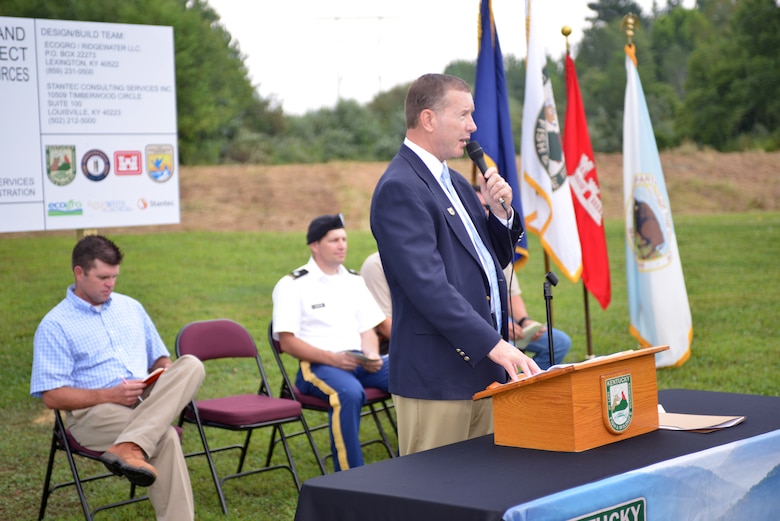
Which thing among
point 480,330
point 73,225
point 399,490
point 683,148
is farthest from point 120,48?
point 683,148

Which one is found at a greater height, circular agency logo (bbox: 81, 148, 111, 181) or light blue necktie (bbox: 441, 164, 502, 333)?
circular agency logo (bbox: 81, 148, 111, 181)

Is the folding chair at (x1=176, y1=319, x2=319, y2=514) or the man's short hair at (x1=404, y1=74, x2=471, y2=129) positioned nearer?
the man's short hair at (x1=404, y1=74, x2=471, y2=129)

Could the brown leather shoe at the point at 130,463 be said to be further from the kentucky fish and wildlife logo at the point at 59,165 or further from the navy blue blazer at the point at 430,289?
the kentucky fish and wildlife logo at the point at 59,165

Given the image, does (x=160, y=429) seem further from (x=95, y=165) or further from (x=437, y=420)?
(x=95, y=165)

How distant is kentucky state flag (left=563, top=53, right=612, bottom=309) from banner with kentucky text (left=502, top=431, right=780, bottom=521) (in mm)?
4448

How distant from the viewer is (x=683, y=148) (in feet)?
62.7

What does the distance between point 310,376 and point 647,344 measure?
331 centimetres

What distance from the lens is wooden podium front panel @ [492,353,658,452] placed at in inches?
100.0

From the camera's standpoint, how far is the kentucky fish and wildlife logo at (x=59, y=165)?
233 inches

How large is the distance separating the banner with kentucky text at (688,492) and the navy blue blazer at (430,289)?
64cm

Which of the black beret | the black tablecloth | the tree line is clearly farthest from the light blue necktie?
the tree line

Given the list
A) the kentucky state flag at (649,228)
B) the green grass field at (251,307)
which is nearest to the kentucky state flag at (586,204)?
the kentucky state flag at (649,228)

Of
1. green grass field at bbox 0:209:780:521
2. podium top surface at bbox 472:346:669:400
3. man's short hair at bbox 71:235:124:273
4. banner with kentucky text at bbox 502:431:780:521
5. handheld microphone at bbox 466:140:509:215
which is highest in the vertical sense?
handheld microphone at bbox 466:140:509:215

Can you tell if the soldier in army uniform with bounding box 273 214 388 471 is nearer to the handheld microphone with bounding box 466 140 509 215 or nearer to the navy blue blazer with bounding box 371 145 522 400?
the navy blue blazer with bounding box 371 145 522 400
